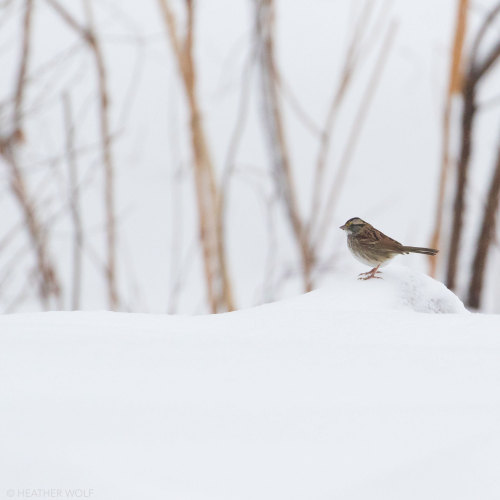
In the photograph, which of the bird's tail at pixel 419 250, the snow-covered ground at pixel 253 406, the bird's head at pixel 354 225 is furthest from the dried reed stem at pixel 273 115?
the snow-covered ground at pixel 253 406

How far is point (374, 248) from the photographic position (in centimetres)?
180

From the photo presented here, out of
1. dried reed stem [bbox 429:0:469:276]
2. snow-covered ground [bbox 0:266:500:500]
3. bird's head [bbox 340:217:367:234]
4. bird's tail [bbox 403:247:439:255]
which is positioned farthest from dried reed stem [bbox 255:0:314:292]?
snow-covered ground [bbox 0:266:500:500]

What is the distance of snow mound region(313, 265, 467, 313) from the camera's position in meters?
1.54

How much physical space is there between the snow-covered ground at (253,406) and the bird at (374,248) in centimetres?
37

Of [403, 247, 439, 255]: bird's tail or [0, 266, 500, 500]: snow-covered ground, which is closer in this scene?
[0, 266, 500, 500]: snow-covered ground

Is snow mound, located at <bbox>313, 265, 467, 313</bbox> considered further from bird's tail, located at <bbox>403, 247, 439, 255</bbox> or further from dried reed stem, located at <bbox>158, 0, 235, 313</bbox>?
dried reed stem, located at <bbox>158, 0, 235, 313</bbox>

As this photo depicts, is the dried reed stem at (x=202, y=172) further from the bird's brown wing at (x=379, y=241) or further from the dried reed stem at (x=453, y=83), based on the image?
the dried reed stem at (x=453, y=83)

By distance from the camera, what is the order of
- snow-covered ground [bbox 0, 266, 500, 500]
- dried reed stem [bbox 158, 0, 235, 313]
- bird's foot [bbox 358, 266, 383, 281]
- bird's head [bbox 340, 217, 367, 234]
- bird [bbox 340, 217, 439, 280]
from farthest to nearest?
dried reed stem [bbox 158, 0, 235, 313], bird's head [bbox 340, 217, 367, 234], bird [bbox 340, 217, 439, 280], bird's foot [bbox 358, 266, 383, 281], snow-covered ground [bbox 0, 266, 500, 500]

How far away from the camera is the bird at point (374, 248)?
1793 mm

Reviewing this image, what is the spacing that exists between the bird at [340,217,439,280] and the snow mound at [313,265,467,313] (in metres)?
0.10

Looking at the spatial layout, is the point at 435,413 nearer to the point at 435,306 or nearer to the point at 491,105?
the point at 435,306

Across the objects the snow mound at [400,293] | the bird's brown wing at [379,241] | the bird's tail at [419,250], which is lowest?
the snow mound at [400,293]

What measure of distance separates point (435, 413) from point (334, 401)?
137 millimetres

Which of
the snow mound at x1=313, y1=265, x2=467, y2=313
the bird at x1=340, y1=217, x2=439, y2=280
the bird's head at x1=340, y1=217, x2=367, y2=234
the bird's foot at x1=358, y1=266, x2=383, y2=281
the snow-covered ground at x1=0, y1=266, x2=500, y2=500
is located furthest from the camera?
the bird's head at x1=340, y1=217, x2=367, y2=234
